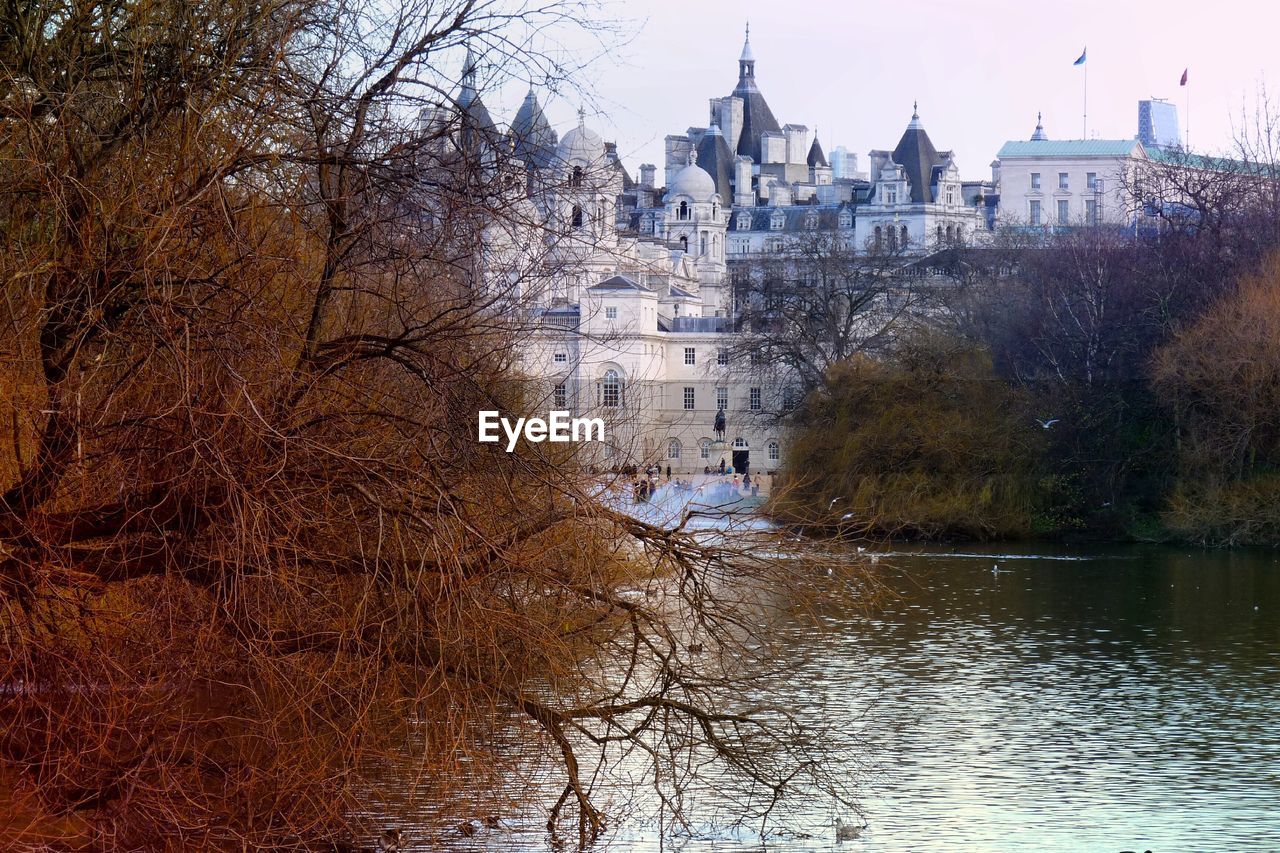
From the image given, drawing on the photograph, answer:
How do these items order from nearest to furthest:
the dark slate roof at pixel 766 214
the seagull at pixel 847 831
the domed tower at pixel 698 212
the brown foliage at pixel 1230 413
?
the seagull at pixel 847 831, the brown foliage at pixel 1230 413, the domed tower at pixel 698 212, the dark slate roof at pixel 766 214

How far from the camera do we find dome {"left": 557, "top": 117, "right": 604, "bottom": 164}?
8841 millimetres

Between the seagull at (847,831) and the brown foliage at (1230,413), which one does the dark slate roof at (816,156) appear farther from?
the seagull at (847,831)

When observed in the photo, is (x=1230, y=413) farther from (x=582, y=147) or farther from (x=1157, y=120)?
(x=1157, y=120)

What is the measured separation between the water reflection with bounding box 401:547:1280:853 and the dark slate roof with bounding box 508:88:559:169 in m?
3.07

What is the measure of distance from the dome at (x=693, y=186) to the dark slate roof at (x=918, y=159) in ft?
43.1

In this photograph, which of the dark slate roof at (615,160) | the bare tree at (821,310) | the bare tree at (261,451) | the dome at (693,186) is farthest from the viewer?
the dome at (693,186)

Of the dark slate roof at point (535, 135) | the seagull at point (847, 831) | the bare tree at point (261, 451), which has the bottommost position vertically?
the seagull at point (847, 831)

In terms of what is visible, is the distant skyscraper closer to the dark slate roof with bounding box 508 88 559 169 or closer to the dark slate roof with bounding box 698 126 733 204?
the dark slate roof with bounding box 698 126 733 204

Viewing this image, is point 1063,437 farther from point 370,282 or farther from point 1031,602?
point 370,282

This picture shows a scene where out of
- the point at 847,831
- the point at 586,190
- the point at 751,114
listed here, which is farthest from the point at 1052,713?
the point at 751,114

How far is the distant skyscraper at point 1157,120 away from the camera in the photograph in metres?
100

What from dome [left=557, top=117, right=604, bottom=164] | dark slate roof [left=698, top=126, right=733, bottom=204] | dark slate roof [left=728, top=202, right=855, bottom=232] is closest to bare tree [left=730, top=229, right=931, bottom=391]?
dome [left=557, top=117, right=604, bottom=164]

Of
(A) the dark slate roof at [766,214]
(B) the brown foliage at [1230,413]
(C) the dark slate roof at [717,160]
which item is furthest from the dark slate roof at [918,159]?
(B) the brown foliage at [1230,413]

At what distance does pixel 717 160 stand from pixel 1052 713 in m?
111
